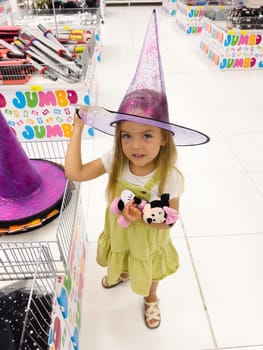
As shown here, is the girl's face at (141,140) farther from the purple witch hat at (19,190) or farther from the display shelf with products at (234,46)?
the display shelf with products at (234,46)

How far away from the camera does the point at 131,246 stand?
932 mm

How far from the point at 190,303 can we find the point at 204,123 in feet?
5.20

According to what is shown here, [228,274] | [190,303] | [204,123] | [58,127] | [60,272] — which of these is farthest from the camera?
[204,123]

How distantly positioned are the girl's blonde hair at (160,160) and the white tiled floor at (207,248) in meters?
0.60

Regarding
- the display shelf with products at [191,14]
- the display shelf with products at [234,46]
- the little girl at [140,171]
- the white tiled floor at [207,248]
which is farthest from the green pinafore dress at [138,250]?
the display shelf with products at [191,14]

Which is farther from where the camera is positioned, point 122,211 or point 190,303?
point 190,303

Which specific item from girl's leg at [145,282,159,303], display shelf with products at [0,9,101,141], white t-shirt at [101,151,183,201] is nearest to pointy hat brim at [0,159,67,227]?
white t-shirt at [101,151,183,201]

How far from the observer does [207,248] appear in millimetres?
1418

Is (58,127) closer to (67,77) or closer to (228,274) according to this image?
(67,77)

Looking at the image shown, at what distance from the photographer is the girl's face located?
0.69 meters

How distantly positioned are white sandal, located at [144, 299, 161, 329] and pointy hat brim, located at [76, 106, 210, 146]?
2.24ft

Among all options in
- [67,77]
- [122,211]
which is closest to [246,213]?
[122,211]

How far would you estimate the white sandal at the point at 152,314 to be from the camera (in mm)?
1123

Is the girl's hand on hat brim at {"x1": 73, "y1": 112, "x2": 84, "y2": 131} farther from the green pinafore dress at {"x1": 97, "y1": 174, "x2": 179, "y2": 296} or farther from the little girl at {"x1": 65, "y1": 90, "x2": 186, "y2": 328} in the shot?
the green pinafore dress at {"x1": 97, "y1": 174, "x2": 179, "y2": 296}
